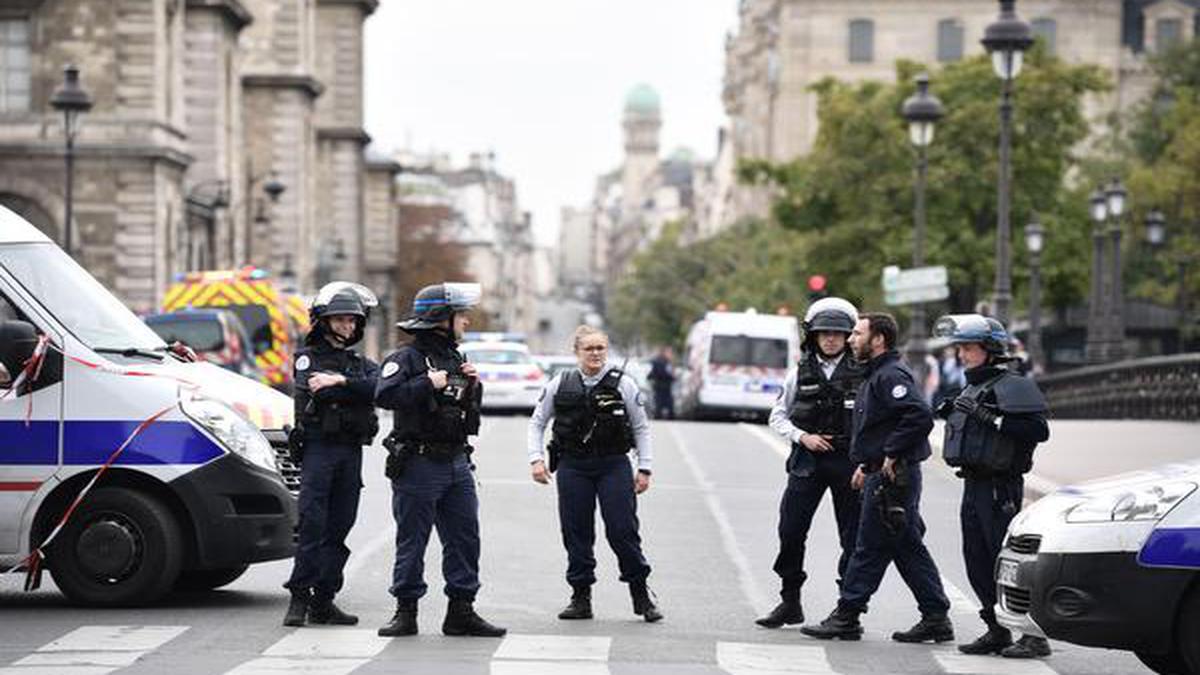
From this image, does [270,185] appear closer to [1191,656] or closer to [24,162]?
[24,162]

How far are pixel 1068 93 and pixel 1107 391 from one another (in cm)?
3561

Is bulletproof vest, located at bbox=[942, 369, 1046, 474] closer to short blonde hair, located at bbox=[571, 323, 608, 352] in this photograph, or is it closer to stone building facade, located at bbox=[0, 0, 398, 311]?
short blonde hair, located at bbox=[571, 323, 608, 352]

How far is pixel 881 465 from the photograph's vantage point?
14.2m

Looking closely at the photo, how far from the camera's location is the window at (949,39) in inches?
4845

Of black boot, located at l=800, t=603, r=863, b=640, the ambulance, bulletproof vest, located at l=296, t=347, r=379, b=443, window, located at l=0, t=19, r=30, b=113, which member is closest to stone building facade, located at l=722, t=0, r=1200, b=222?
window, located at l=0, t=19, r=30, b=113

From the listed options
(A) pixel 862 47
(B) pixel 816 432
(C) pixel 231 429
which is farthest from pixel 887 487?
(A) pixel 862 47

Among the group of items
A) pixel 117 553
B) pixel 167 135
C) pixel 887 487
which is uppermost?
pixel 167 135

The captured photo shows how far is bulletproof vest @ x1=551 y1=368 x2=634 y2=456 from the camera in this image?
14.7 meters

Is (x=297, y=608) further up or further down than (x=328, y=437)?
further down

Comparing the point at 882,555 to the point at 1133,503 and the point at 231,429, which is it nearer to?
the point at 1133,503

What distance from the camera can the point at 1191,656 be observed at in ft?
38.6

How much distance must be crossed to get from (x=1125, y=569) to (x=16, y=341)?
6075 millimetres

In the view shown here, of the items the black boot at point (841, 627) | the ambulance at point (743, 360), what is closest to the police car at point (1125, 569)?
the black boot at point (841, 627)

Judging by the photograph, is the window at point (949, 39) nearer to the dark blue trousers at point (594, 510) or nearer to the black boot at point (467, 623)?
the dark blue trousers at point (594, 510)
